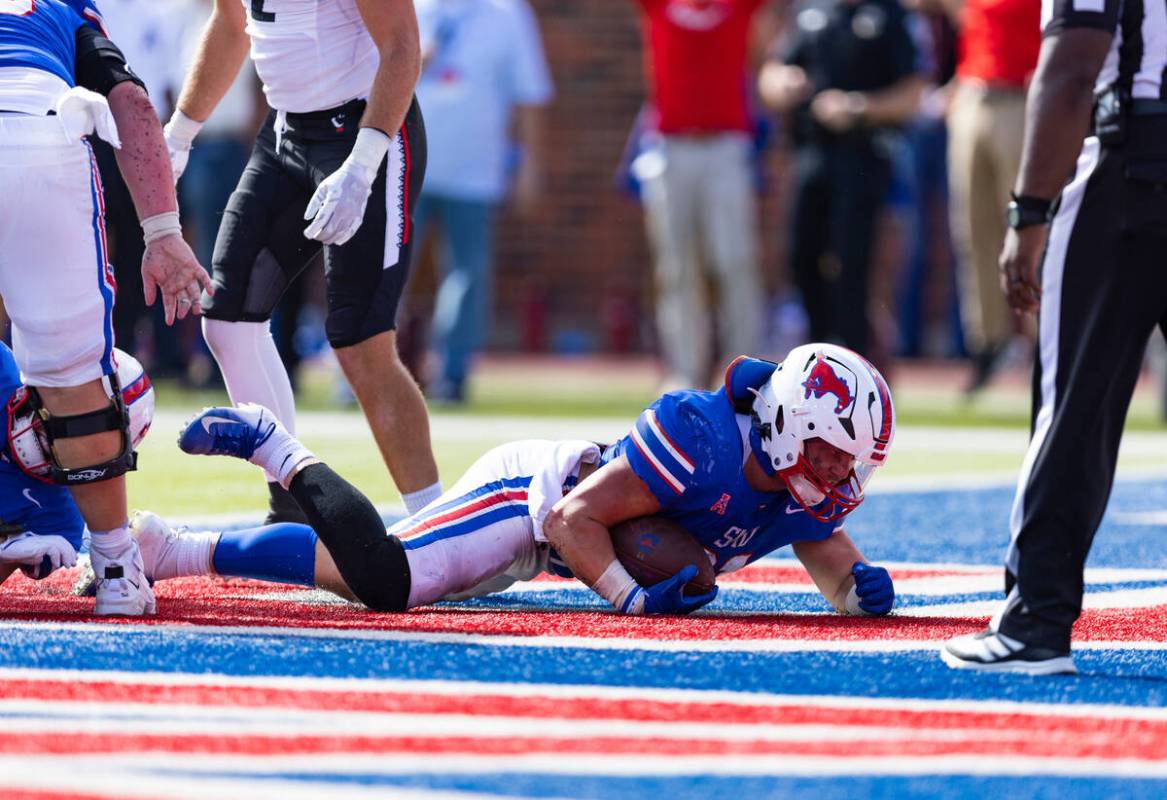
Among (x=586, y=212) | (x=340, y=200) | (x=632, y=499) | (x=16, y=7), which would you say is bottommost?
(x=586, y=212)

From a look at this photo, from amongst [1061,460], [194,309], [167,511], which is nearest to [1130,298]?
[1061,460]

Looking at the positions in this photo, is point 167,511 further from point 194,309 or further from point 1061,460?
point 1061,460

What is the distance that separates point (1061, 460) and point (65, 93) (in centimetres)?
217

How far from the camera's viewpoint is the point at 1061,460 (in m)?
4.54

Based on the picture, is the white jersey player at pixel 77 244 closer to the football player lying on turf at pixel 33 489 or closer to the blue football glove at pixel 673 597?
the football player lying on turf at pixel 33 489

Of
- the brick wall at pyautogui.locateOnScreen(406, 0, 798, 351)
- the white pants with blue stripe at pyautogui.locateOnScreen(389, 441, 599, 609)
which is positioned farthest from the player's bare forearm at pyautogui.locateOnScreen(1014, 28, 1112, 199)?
the brick wall at pyautogui.locateOnScreen(406, 0, 798, 351)

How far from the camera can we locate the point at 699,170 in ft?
44.5

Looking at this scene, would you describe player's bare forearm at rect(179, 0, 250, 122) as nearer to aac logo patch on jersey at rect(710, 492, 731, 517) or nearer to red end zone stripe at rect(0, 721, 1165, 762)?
aac logo patch on jersey at rect(710, 492, 731, 517)

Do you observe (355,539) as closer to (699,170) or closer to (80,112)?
(80,112)

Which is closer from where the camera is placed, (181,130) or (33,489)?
(33,489)

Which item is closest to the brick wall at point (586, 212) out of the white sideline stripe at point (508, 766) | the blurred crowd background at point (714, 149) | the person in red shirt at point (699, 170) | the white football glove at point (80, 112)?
the blurred crowd background at point (714, 149)

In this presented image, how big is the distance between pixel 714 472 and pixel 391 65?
153 cm

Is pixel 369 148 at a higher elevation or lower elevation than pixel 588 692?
higher

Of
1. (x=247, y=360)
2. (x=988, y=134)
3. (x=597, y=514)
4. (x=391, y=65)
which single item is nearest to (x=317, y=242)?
(x=247, y=360)
